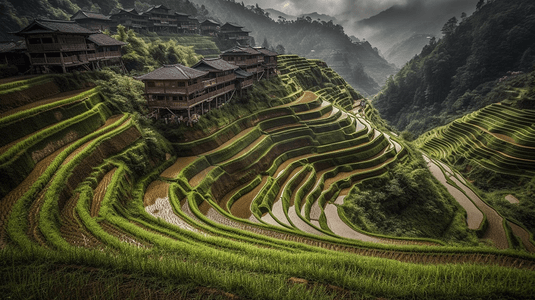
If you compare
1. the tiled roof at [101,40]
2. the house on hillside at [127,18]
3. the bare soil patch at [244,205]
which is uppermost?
the house on hillside at [127,18]

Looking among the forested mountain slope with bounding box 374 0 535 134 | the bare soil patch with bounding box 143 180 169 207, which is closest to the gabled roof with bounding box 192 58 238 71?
the bare soil patch with bounding box 143 180 169 207

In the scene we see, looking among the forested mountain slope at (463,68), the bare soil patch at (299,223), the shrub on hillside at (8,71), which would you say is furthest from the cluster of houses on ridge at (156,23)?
the forested mountain slope at (463,68)

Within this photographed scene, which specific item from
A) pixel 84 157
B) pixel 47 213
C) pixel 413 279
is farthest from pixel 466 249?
pixel 84 157

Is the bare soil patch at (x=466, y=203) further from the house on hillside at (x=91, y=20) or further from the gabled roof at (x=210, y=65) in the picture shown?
the house on hillside at (x=91, y=20)

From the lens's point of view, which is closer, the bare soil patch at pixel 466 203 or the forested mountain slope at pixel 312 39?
the bare soil patch at pixel 466 203

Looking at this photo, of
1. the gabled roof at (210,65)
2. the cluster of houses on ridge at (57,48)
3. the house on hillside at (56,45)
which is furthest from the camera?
the gabled roof at (210,65)

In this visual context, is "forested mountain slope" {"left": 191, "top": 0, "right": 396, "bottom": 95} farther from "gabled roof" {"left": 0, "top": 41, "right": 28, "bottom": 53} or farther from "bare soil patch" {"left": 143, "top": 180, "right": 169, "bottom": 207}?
"bare soil patch" {"left": 143, "top": 180, "right": 169, "bottom": 207}

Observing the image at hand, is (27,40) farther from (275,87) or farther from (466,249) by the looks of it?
(466,249)
